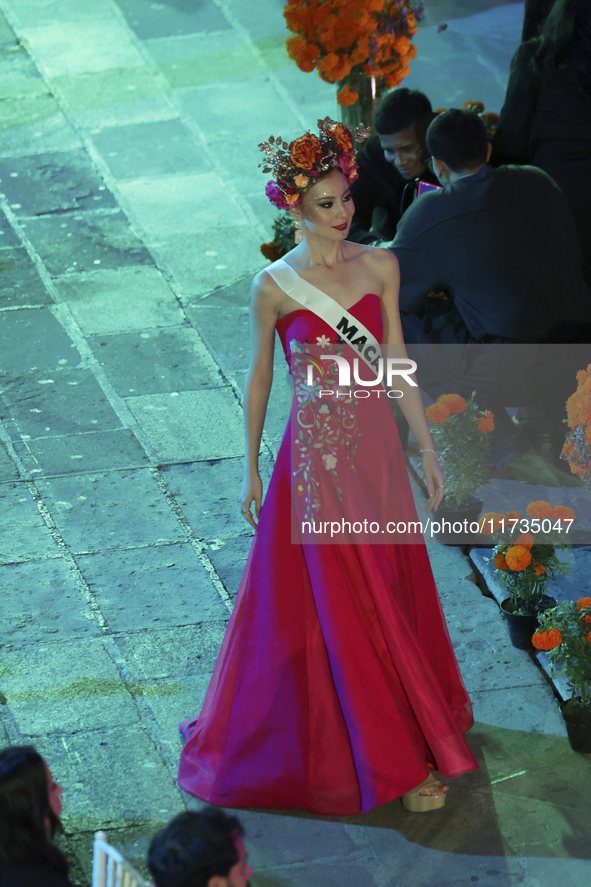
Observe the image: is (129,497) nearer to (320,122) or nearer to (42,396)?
(42,396)

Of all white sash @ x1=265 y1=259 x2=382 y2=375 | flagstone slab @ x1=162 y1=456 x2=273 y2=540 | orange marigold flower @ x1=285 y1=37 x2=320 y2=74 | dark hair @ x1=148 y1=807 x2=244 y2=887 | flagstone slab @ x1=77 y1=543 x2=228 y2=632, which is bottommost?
flagstone slab @ x1=162 y1=456 x2=273 y2=540

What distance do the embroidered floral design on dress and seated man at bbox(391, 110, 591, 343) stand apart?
7.40ft

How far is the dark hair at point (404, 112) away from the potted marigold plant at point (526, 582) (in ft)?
9.20

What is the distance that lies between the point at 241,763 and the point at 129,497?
7.79ft

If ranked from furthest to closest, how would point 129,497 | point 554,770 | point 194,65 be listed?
point 194,65 < point 129,497 < point 554,770

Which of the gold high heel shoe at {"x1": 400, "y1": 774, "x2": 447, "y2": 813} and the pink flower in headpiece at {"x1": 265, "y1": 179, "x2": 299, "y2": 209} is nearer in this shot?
the pink flower in headpiece at {"x1": 265, "y1": 179, "x2": 299, "y2": 209}

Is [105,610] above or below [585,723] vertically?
below

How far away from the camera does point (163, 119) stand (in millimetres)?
10664

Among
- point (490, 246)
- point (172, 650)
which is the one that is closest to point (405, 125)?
point (490, 246)

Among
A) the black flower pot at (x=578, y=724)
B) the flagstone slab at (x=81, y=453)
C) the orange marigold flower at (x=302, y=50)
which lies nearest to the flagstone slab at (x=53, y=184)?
the orange marigold flower at (x=302, y=50)

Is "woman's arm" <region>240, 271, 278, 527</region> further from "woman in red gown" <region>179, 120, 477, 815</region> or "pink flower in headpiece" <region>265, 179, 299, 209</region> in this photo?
"pink flower in headpiece" <region>265, 179, 299, 209</region>

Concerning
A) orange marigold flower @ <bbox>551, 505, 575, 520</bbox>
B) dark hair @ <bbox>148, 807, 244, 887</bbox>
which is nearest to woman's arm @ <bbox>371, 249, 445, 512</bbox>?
orange marigold flower @ <bbox>551, 505, 575, 520</bbox>

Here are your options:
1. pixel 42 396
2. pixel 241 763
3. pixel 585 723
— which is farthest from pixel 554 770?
pixel 42 396

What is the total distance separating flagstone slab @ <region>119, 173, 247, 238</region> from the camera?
9.27 metres
